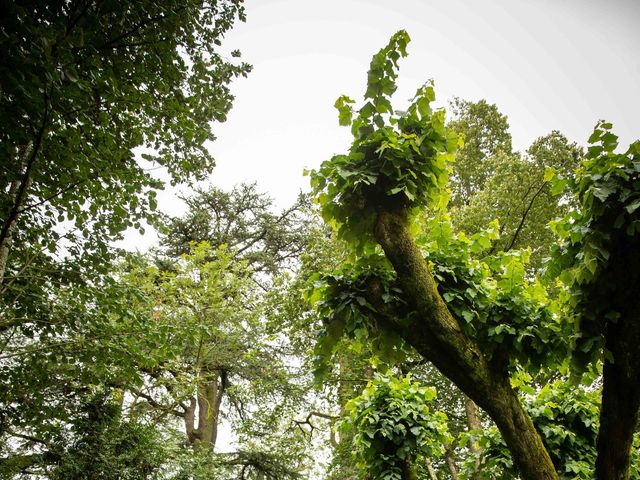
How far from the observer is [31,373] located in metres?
3.96

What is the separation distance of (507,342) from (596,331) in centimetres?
76

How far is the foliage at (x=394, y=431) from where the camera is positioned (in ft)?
15.8

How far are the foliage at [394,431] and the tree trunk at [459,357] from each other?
6.80 ft

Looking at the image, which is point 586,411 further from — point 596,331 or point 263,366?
point 263,366

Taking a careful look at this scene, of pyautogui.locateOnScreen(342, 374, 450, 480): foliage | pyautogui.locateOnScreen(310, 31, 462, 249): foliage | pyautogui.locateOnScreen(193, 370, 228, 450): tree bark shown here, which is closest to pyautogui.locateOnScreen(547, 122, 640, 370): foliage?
pyautogui.locateOnScreen(310, 31, 462, 249): foliage

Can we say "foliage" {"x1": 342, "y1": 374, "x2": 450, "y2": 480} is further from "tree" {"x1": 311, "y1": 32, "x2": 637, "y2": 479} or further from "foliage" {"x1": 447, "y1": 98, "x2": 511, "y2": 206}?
"foliage" {"x1": 447, "y1": 98, "x2": 511, "y2": 206}

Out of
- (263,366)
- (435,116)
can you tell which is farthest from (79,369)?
(263,366)

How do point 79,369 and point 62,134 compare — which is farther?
point 79,369

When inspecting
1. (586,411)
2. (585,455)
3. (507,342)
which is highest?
(507,342)

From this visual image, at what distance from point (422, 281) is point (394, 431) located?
283cm

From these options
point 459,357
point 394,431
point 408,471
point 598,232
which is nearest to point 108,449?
point 394,431

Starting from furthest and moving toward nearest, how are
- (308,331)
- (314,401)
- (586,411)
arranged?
1. (314,401)
2. (308,331)
3. (586,411)

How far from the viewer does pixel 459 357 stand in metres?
2.89

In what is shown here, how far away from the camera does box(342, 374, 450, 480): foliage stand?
4.80 meters
